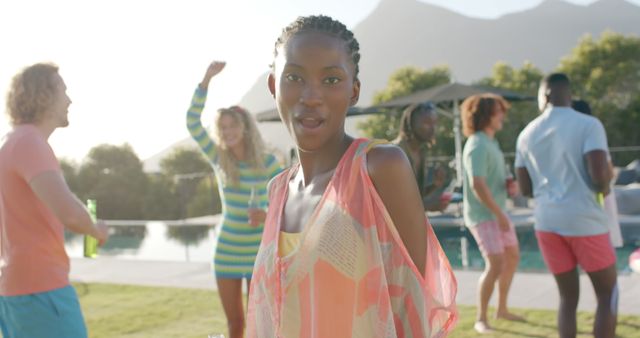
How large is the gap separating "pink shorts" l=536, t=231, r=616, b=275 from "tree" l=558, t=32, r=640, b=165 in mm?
30319

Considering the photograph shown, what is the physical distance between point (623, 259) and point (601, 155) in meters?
8.25

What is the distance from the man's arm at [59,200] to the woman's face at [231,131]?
Answer: 5.79 feet

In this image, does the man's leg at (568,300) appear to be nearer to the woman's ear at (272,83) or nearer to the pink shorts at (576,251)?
the pink shorts at (576,251)

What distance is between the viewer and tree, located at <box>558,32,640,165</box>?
3269 cm

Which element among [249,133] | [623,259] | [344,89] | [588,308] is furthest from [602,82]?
[344,89]

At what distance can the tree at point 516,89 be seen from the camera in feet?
105

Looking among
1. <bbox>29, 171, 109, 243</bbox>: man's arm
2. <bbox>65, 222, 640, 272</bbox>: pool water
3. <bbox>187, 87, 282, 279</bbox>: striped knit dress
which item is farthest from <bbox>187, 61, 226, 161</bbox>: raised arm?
<bbox>65, 222, 640, 272</bbox>: pool water

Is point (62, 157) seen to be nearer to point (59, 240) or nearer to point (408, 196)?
point (59, 240)

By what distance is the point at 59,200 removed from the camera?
2670 mm

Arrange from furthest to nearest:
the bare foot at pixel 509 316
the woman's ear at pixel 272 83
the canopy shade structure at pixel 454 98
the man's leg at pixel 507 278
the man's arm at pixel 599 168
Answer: the canopy shade structure at pixel 454 98 < the bare foot at pixel 509 316 < the man's leg at pixel 507 278 < the man's arm at pixel 599 168 < the woman's ear at pixel 272 83

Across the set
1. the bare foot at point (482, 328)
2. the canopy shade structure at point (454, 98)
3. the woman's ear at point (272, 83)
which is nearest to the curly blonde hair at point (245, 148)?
the bare foot at point (482, 328)

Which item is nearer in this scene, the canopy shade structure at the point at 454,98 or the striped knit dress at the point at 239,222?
the striped knit dress at the point at 239,222

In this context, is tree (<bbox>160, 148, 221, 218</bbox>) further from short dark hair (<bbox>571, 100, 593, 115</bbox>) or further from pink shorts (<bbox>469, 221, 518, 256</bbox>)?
short dark hair (<bbox>571, 100, 593, 115</bbox>)

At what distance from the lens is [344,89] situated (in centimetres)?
156
